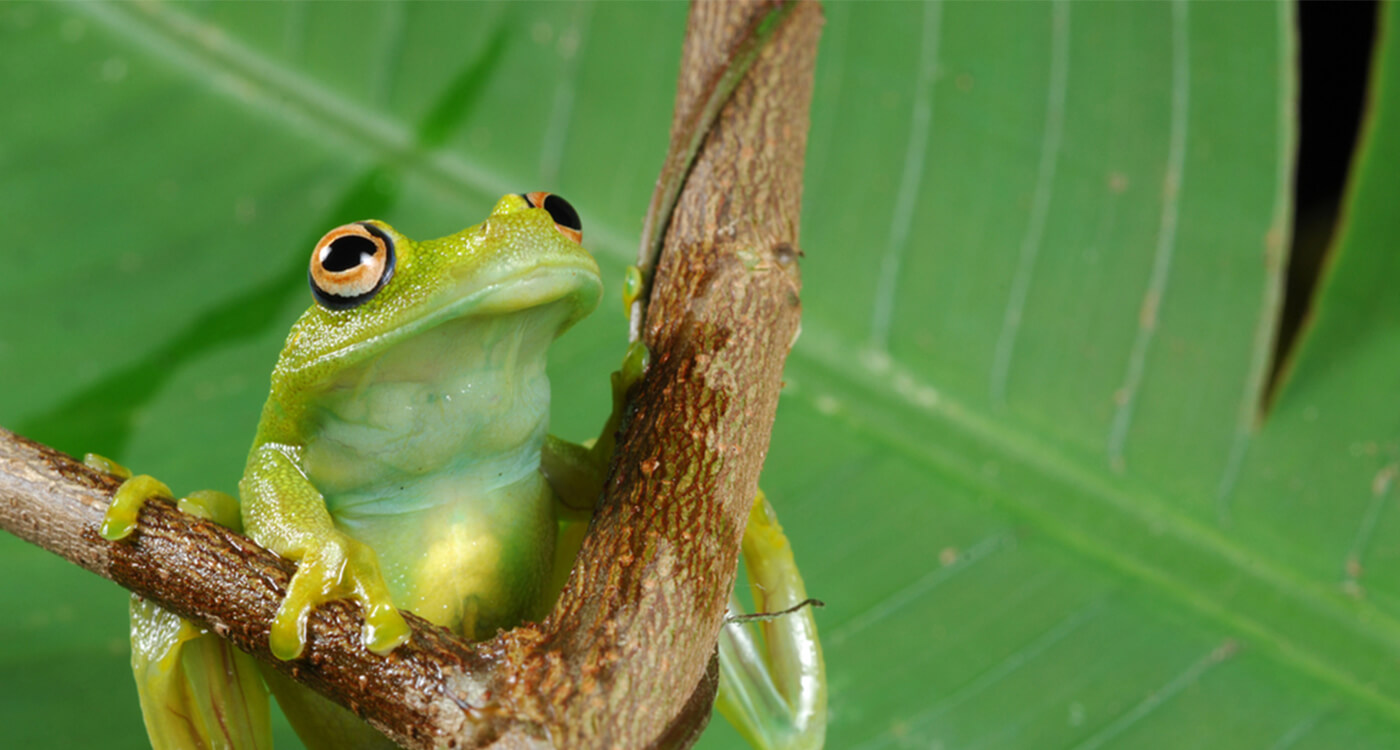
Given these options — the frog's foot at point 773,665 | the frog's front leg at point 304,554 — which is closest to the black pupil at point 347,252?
the frog's front leg at point 304,554

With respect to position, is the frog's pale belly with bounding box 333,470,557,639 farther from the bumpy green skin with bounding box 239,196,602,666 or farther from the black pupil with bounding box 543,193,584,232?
the black pupil with bounding box 543,193,584,232

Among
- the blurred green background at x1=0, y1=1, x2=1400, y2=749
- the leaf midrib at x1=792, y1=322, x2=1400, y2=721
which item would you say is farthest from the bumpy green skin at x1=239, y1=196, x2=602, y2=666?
the leaf midrib at x1=792, y1=322, x2=1400, y2=721

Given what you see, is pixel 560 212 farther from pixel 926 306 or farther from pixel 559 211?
pixel 926 306

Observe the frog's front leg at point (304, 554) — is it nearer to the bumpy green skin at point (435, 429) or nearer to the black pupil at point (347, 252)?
the bumpy green skin at point (435, 429)

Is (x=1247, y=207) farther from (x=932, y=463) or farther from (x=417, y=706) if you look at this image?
(x=417, y=706)

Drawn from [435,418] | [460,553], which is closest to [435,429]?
[435,418]
